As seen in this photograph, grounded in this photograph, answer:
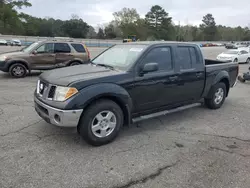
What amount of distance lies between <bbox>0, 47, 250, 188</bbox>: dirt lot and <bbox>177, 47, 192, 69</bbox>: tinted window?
4.06 ft

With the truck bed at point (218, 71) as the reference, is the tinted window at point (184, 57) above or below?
above

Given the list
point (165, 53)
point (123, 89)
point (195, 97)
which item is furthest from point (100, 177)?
point (195, 97)

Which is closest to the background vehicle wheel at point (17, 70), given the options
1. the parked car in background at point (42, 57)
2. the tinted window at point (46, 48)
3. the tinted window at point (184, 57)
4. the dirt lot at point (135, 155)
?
the parked car in background at point (42, 57)

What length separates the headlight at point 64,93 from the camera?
328 cm

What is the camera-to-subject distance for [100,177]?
282 cm

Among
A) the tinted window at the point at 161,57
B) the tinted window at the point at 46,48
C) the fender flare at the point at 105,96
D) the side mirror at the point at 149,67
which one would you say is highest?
the tinted window at the point at 46,48

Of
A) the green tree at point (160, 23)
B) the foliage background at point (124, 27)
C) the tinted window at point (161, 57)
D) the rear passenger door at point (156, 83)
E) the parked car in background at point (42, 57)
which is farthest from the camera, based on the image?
the green tree at point (160, 23)

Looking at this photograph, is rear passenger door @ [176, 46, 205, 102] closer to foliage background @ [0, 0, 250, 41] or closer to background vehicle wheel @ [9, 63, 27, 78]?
background vehicle wheel @ [9, 63, 27, 78]

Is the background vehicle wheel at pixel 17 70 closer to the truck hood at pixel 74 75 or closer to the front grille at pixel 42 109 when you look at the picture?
the truck hood at pixel 74 75

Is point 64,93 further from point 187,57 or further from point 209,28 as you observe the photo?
point 209,28

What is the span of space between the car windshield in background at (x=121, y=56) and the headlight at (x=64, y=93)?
1.09 m

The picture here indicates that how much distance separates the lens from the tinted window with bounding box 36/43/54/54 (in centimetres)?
969

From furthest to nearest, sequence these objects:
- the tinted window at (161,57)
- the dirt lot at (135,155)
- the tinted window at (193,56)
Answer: the tinted window at (193,56)
the tinted window at (161,57)
the dirt lot at (135,155)

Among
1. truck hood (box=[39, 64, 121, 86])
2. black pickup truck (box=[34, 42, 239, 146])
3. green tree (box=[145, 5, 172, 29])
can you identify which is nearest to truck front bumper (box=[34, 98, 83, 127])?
black pickup truck (box=[34, 42, 239, 146])
